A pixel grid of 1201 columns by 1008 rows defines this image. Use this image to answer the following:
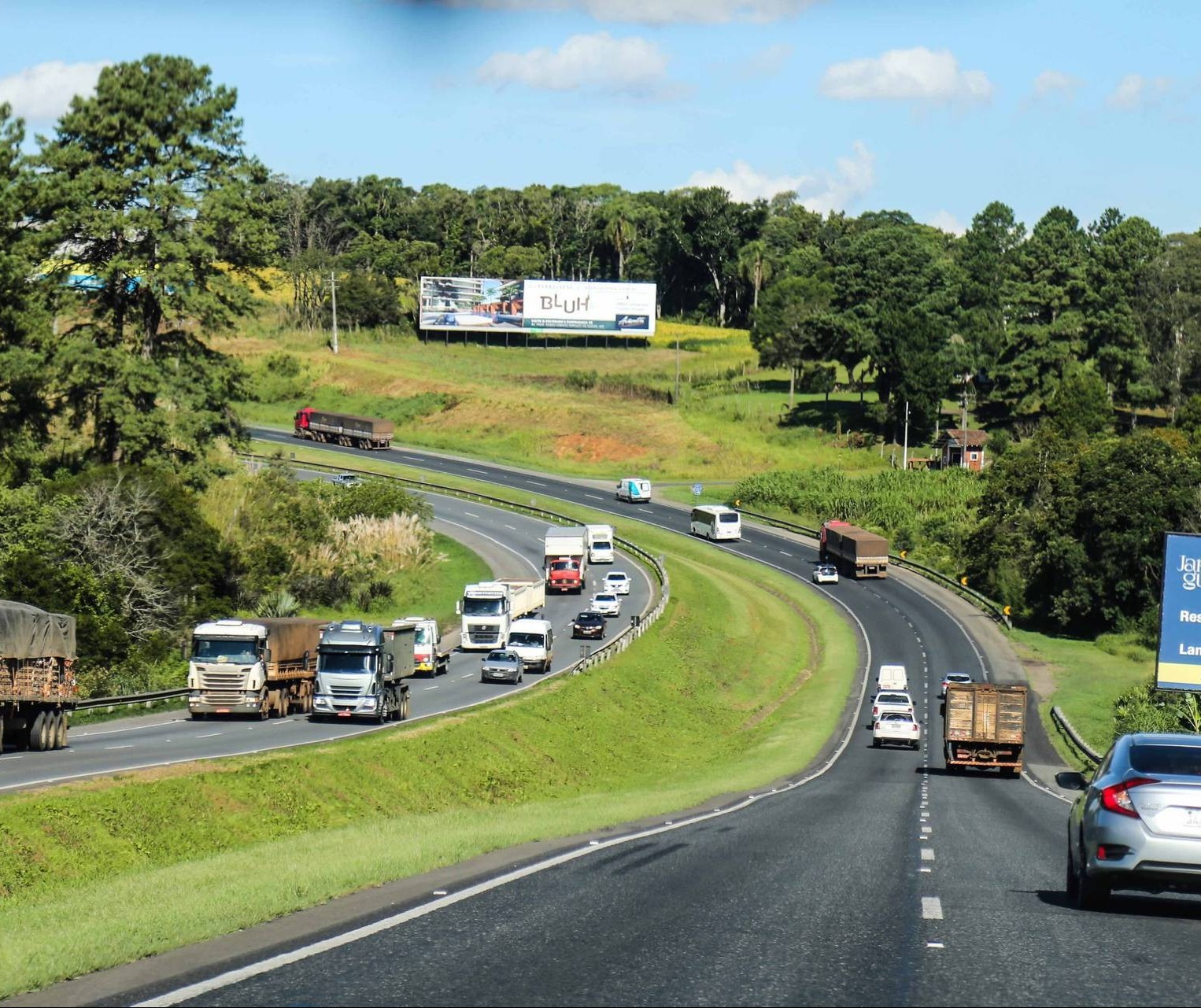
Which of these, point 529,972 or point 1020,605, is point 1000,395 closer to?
point 1020,605

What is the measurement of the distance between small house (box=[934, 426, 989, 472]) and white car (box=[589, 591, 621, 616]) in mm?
62354

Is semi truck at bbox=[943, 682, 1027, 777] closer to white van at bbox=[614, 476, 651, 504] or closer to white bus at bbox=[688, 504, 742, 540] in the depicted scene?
white bus at bbox=[688, 504, 742, 540]

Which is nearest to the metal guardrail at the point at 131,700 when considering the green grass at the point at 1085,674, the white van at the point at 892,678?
the white van at the point at 892,678

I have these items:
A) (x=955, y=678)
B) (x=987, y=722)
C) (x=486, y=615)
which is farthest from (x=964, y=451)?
(x=987, y=722)

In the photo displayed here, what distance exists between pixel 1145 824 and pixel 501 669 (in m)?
48.4

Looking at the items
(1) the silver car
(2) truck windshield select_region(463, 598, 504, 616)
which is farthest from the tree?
(1) the silver car

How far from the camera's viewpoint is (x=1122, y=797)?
47.1 ft

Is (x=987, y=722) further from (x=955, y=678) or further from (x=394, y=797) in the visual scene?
(x=955, y=678)

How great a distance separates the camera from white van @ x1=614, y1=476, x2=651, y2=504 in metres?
124

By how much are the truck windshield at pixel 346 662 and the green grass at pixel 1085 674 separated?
88.1 feet

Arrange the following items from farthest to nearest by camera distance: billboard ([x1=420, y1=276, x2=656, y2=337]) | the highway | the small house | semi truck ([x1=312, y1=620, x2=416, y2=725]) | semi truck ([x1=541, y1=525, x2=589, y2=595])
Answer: billboard ([x1=420, y1=276, x2=656, y2=337]) < the small house < semi truck ([x1=541, y1=525, x2=589, y2=595]) < semi truck ([x1=312, y1=620, x2=416, y2=725]) < the highway

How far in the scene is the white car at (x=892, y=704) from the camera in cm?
5859

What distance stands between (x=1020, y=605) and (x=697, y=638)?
96.0 ft

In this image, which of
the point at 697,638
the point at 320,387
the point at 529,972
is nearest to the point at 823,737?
the point at 697,638
